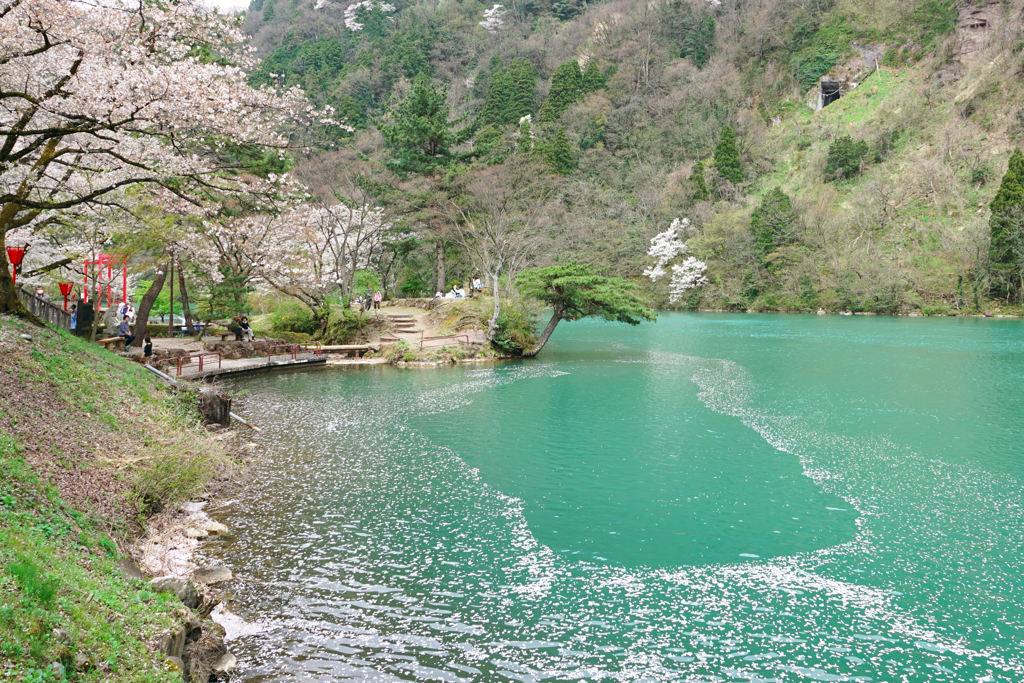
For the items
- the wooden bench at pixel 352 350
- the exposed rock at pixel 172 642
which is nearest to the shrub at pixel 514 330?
the wooden bench at pixel 352 350

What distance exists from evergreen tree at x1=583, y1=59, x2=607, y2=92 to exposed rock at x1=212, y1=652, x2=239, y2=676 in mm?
69620

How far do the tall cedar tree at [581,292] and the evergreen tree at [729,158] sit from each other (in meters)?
39.1

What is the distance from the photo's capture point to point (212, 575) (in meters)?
6.70

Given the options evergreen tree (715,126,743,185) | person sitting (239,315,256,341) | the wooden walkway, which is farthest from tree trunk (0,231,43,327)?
evergreen tree (715,126,743,185)

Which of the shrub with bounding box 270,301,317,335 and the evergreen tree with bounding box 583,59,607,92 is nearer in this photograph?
the shrub with bounding box 270,301,317,335

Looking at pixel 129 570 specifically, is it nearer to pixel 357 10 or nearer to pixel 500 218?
pixel 500 218

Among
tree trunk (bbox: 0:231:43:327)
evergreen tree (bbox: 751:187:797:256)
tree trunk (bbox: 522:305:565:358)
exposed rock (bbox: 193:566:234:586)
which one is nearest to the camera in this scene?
exposed rock (bbox: 193:566:234:586)

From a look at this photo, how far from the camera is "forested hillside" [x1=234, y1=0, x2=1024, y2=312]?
47438 millimetres

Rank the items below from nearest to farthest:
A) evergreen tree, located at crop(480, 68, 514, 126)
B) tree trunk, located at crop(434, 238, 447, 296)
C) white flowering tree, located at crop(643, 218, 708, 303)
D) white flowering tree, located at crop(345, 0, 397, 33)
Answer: tree trunk, located at crop(434, 238, 447, 296), white flowering tree, located at crop(643, 218, 708, 303), evergreen tree, located at crop(480, 68, 514, 126), white flowering tree, located at crop(345, 0, 397, 33)

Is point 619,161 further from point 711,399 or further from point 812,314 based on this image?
point 711,399

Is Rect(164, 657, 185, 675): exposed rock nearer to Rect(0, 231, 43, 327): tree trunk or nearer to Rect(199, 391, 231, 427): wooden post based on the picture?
Rect(199, 391, 231, 427): wooden post

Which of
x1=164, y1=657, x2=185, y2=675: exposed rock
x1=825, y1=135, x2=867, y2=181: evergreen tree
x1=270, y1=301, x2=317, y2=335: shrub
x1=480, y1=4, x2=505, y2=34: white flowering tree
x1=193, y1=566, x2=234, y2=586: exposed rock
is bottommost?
x1=193, y1=566, x2=234, y2=586: exposed rock

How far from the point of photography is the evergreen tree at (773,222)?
2063 inches

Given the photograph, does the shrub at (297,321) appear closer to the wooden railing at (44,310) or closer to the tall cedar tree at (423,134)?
the tall cedar tree at (423,134)
